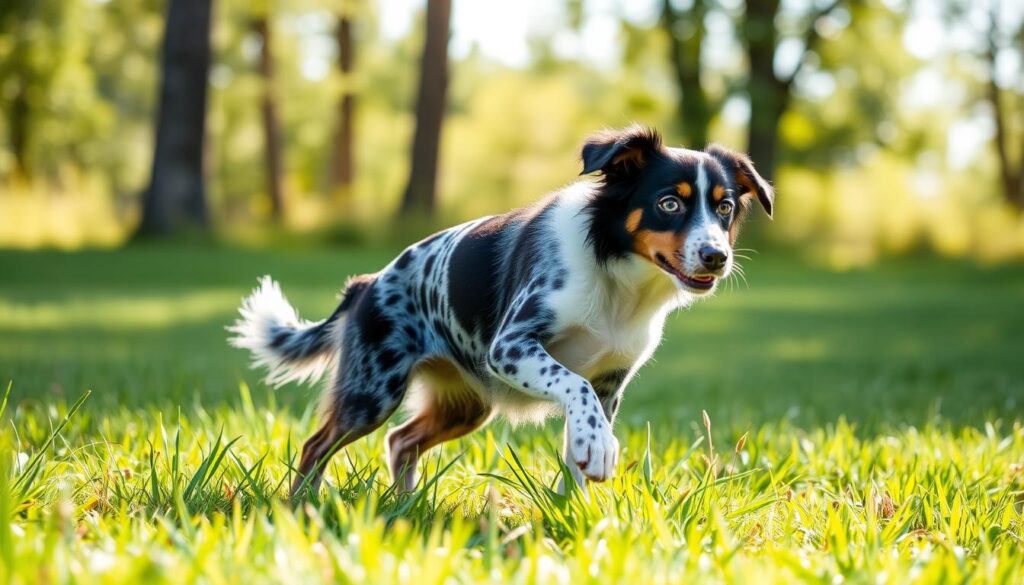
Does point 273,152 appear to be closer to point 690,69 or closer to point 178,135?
point 690,69

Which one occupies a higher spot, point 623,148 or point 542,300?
point 623,148

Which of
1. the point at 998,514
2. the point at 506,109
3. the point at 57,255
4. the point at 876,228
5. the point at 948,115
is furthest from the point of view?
the point at 948,115

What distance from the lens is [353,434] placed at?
14.6ft

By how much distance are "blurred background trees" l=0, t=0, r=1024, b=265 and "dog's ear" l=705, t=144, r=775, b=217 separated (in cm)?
835

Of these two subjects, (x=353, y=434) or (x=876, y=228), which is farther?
(x=876, y=228)

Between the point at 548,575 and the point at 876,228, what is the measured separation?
25.5 m

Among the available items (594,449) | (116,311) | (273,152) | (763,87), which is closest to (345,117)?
(273,152)

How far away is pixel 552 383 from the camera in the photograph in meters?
3.84

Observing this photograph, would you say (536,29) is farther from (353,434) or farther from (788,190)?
(353,434)

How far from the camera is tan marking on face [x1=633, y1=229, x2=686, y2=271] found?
4.02 meters

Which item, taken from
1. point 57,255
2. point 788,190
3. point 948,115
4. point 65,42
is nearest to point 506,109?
point 788,190

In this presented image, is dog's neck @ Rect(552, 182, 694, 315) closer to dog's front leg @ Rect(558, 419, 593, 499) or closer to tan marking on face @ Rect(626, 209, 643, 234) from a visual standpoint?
tan marking on face @ Rect(626, 209, 643, 234)

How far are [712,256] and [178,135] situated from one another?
1602cm

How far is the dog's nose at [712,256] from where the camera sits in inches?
154
